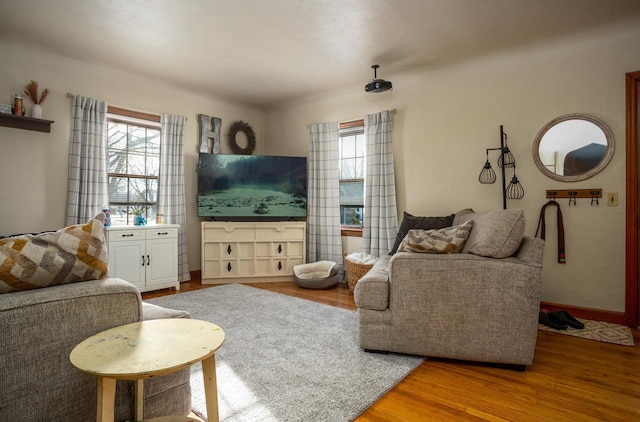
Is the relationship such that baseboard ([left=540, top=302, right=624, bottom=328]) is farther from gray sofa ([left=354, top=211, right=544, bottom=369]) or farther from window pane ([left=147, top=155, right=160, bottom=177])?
window pane ([left=147, top=155, right=160, bottom=177])

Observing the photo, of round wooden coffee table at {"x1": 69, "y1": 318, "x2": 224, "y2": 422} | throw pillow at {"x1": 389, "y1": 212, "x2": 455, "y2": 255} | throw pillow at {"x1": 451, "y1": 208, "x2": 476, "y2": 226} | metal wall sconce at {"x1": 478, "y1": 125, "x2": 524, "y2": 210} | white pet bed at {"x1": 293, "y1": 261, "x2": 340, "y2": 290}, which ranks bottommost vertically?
A: white pet bed at {"x1": 293, "y1": 261, "x2": 340, "y2": 290}

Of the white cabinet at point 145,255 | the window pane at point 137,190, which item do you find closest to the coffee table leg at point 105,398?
the white cabinet at point 145,255

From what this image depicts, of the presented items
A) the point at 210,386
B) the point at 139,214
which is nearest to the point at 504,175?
the point at 210,386

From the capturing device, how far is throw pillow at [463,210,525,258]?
2066 mm

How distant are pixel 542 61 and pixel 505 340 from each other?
265cm

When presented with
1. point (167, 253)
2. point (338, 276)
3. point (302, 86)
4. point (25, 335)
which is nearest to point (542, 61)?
point (302, 86)

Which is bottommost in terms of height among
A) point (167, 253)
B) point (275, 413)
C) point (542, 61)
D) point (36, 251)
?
point (275, 413)

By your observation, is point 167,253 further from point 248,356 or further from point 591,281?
point 591,281

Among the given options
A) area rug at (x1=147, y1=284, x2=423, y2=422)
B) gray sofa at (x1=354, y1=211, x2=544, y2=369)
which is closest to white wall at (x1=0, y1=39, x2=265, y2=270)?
area rug at (x1=147, y1=284, x2=423, y2=422)

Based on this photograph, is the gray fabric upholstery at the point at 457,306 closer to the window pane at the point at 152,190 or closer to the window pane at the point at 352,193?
the window pane at the point at 352,193

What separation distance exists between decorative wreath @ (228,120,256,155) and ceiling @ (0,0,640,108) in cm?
110

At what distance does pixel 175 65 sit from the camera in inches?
146

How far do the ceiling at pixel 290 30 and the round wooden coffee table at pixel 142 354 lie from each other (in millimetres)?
2376

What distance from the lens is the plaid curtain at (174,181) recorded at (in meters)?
4.21
